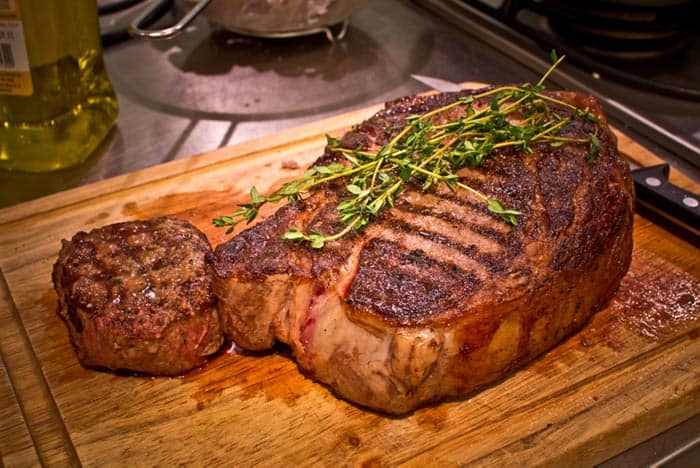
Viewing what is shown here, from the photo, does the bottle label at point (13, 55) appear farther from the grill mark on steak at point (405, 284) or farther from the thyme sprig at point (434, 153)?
the grill mark on steak at point (405, 284)

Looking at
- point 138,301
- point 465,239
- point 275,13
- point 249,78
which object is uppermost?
point 465,239

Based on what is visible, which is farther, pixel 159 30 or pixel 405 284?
pixel 159 30

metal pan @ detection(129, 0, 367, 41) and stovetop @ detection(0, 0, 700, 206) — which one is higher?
metal pan @ detection(129, 0, 367, 41)

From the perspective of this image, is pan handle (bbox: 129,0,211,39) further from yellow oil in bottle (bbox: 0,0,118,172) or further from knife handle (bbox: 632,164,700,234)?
knife handle (bbox: 632,164,700,234)

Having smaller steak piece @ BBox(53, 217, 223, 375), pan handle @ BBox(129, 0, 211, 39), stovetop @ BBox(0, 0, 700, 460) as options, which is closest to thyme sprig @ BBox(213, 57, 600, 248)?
smaller steak piece @ BBox(53, 217, 223, 375)

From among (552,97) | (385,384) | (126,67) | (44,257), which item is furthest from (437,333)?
(126,67)

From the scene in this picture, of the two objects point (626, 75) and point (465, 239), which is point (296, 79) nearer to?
point (626, 75)

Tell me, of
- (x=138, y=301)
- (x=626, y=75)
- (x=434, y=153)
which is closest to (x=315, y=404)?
(x=138, y=301)

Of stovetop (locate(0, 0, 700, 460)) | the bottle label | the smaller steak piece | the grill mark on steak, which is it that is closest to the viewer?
the grill mark on steak
